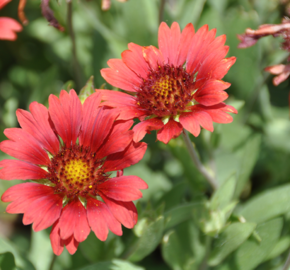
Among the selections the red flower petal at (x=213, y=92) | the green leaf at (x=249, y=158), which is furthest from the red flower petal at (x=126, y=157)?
the green leaf at (x=249, y=158)

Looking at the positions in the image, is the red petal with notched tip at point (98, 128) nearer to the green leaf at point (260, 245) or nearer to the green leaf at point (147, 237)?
the green leaf at point (147, 237)

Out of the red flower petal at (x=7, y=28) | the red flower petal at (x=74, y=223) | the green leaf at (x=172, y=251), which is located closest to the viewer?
the red flower petal at (x=74, y=223)

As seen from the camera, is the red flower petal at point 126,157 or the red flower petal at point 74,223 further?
the red flower petal at point 126,157

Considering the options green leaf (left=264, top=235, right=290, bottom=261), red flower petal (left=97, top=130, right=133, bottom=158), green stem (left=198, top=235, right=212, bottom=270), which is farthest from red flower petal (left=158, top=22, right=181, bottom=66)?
green leaf (left=264, top=235, right=290, bottom=261)

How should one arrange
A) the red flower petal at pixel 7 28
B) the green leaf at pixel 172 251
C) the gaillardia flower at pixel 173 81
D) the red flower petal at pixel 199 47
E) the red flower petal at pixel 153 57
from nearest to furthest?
1. the gaillardia flower at pixel 173 81
2. the red flower petal at pixel 199 47
3. the red flower petal at pixel 153 57
4. the green leaf at pixel 172 251
5. the red flower petal at pixel 7 28

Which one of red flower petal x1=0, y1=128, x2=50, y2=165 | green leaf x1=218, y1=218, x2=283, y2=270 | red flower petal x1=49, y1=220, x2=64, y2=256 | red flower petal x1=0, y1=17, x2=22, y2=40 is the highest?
red flower petal x1=0, y1=17, x2=22, y2=40

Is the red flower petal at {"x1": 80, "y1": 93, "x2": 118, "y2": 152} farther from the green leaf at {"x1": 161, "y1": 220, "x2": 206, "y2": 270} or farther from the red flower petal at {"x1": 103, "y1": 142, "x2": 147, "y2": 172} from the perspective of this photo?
the green leaf at {"x1": 161, "y1": 220, "x2": 206, "y2": 270}

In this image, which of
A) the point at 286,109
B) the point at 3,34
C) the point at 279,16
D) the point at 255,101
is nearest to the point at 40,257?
the point at 3,34
